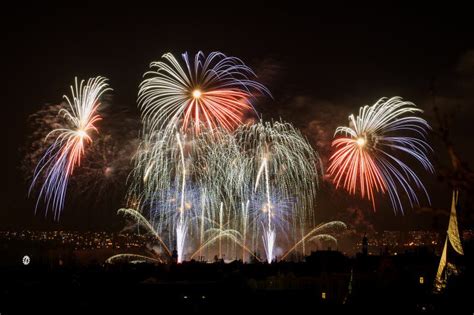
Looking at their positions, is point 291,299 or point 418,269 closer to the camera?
point 291,299

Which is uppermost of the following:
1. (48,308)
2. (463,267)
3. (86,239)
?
(86,239)

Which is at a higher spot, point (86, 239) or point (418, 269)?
point (86, 239)

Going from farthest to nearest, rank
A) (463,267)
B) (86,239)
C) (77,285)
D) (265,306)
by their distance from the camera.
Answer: (86,239) → (77,285) → (265,306) → (463,267)

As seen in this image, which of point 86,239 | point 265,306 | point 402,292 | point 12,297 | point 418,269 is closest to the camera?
point 402,292

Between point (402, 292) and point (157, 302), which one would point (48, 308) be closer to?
point (157, 302)

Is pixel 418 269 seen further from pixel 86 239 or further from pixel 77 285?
pixel 86 239

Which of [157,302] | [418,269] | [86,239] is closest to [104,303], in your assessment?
[157,302]
